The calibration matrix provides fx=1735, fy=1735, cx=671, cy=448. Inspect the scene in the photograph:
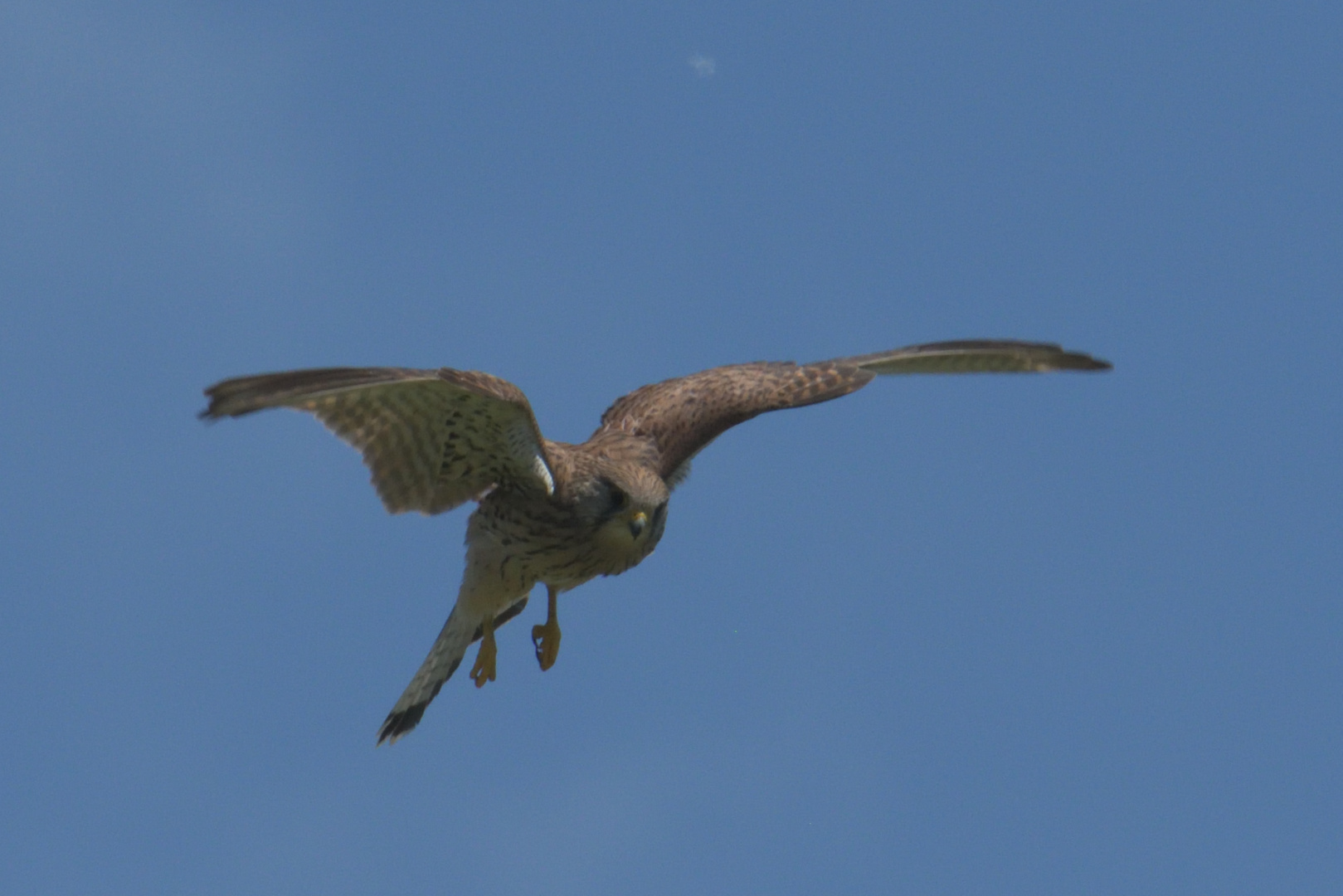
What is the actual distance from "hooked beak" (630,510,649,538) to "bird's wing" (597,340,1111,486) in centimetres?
122

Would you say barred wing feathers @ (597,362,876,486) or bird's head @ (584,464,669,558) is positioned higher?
barred wing feathers @ (597,362,876,486)

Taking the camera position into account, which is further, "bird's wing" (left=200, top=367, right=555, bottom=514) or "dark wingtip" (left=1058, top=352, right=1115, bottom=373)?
"dark wingtip" (left=1058, top=352, right=1115, bottom=373)

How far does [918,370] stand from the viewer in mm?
13109

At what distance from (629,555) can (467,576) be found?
109 cm

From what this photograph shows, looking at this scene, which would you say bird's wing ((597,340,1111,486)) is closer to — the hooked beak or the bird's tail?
the hooked beak

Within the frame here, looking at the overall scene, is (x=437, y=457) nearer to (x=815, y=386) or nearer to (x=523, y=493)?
(x=523, y=493)

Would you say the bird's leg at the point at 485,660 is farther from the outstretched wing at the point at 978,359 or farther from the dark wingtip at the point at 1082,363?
the dark wingtip at the point at 1082,363

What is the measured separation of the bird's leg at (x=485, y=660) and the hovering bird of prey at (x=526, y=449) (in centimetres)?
1

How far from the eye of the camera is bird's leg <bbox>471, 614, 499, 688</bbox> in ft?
38.5

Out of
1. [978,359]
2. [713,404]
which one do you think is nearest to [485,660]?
[713,404]

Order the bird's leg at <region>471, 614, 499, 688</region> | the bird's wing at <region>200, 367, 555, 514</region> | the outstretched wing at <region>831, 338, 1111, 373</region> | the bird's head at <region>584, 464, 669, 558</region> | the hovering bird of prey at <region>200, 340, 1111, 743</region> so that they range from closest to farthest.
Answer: the bird's wing at <region>200, 367, 555, 514</region>
the hovering bird of prey at <region>200, 340, 1111, 743</region>
the bird's head at <region>584, 464, 669, 558</region>
the bird's leg at <region>471, 614, 499, 688</region>
the outstretched wing at <region>831, 338, 1111, 373</region>

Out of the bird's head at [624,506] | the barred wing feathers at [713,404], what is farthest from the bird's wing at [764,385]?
the bird's head at [624,506]

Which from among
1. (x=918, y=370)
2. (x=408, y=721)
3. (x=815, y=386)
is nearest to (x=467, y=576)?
(x=408, y=721)

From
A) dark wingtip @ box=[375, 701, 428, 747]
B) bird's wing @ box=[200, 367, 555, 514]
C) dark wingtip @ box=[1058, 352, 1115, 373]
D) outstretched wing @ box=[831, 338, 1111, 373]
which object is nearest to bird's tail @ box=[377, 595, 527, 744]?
dark wingtip @ box=[375, 701, 428, 747]
